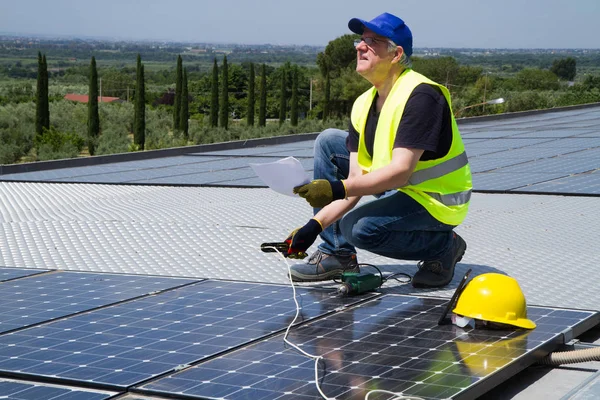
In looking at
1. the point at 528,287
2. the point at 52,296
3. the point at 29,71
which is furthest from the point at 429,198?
the point at 29,71

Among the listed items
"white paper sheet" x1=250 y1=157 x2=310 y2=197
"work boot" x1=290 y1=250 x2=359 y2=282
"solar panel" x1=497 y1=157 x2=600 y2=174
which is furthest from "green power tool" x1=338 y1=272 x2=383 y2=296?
"solar panel" x1=497 y1=157 x2=600 y2=174

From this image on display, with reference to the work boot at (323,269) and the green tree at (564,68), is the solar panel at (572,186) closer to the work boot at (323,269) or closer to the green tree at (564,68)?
the work boot at (323,269)

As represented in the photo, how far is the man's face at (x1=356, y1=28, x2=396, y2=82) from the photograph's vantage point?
16.1 ft

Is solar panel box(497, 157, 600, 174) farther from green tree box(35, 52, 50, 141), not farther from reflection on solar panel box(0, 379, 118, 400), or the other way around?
green tree box(35, 52, 50, 141)

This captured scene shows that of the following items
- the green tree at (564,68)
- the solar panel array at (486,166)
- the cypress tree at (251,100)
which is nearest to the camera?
the solar panel array at (486,166)

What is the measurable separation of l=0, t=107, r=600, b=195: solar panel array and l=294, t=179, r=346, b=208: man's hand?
5044 mm

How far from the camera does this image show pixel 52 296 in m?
5.04

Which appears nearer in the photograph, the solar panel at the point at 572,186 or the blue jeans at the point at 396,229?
the blue jeans at the point at 396,229

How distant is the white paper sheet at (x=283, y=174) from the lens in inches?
177

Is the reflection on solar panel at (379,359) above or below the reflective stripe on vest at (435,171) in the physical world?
below

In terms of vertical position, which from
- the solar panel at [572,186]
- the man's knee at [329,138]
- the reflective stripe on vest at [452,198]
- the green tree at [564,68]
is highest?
the man's knee at [329,138]

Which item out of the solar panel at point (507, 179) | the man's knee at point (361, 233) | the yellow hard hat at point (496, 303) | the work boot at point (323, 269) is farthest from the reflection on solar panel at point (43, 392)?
the solar panel at point (507, 179)

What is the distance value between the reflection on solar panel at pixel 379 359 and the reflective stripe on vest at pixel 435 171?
779 millimetres

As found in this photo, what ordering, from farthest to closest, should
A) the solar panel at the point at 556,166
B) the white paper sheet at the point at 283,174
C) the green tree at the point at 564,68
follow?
the green tree at the point at 564,68 < the solar panel at the point at 556,166 < the white paper sheet at the point at 283,174
